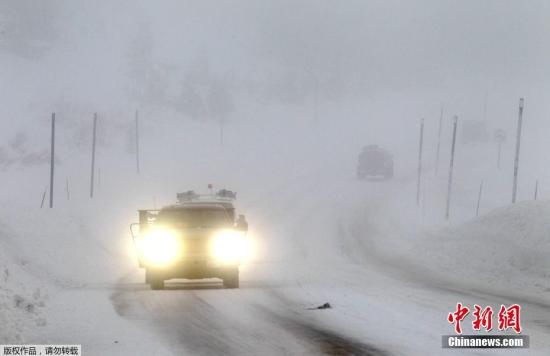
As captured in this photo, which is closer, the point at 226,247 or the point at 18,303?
the point at 18,303

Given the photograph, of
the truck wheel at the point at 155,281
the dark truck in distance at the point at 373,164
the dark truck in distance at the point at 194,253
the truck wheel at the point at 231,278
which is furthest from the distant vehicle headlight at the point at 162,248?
the dark truck in distance at the point at 373,164

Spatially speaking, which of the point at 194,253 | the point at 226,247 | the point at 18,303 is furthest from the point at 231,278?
the point at 18,303

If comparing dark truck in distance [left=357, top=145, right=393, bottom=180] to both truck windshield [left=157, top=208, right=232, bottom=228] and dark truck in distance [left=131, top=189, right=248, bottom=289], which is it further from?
dark truck in distance [left=131, top=189, right=248, bottom=289]

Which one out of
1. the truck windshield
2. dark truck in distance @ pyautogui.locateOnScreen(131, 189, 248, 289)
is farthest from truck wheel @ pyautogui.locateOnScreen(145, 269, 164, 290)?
the truck windshield

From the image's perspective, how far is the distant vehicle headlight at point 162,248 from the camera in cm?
1947

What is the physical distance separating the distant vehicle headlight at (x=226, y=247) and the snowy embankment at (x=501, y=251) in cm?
631

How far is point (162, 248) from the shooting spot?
64.2ft

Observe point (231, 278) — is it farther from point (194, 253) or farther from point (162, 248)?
point (162, 248)

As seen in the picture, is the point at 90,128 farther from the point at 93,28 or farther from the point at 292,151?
the point at 93,28

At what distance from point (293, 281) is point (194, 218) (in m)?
3.00

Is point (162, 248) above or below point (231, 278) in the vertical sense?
above

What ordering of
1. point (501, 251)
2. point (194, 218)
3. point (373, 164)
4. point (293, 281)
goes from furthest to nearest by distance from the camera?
point (373, 164), point (501, 251), point (293, 281), point (194, 218)

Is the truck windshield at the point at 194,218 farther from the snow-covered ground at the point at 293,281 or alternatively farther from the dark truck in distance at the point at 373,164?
the dark truck in distance at the point at 373,164

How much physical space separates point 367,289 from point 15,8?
18833cm
